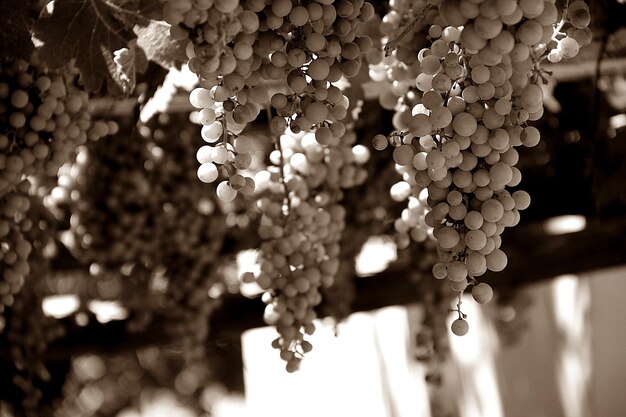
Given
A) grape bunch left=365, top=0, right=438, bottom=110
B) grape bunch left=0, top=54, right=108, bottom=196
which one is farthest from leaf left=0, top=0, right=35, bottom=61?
grape bunch left=365, top=0, right=438, bottom=110

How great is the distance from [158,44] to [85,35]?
0.41 ft

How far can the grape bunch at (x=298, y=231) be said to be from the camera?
1.14 m

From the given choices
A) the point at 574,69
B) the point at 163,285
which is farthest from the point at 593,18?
the point at 163,285

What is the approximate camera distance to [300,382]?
3.14 m

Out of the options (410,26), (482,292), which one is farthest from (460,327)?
(410,26)

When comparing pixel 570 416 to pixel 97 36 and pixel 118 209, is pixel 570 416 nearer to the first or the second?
pixel 118 209

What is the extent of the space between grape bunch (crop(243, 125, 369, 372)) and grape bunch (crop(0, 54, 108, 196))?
0.33m

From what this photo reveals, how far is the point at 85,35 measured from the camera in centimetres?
94

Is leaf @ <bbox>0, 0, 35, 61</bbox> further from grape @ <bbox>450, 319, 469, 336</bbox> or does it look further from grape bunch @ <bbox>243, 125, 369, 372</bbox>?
grape @ <bbox>450, 319, 469, 336</bbox>

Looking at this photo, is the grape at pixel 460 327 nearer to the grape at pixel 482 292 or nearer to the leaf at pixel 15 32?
the grape at pixel 482 292

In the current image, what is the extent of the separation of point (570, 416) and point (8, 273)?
2428 millimetres

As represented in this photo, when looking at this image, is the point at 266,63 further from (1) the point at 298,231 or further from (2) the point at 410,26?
(1) the point at 298,231

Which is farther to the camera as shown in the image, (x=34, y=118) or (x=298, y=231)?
(x=298, y=231)

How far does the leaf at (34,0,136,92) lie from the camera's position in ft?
3.05
